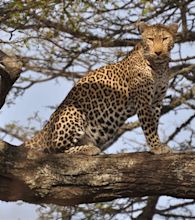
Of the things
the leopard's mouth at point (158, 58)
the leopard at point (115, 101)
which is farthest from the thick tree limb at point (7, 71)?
the leopard's mouth at point (158, 58)

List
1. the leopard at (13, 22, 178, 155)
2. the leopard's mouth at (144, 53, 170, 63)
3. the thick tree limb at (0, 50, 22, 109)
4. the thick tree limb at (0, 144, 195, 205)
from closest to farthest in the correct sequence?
1. the thick tree limb at (0, 50, 22, 109)
2. the thick tree limb at (0, 144, 195, 205)
3. the leopard at (13, 22, 178, 155)
4. the leopard's mouth at (144, 53, 170, 63)

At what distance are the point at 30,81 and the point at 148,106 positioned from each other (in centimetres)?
393

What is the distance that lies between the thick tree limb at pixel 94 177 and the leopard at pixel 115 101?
134cm

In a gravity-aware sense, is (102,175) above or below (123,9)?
below

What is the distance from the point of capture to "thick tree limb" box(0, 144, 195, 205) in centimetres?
595

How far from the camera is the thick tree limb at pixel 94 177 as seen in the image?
595 cm

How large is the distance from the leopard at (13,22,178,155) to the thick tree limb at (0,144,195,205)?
1.34 meters

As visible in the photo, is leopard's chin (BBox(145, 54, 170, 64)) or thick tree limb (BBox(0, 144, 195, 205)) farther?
leopard's chin (BBox(145, 54, 170, 64))

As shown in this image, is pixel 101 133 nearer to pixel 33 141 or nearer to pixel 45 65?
pixel 33 141

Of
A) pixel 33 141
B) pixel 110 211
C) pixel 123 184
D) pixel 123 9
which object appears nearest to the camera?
pixel 123 184

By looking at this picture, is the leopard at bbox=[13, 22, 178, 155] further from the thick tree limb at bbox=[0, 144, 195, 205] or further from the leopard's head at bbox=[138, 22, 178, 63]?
the thick tree limb at bbox=[0, 144, 195, 205]

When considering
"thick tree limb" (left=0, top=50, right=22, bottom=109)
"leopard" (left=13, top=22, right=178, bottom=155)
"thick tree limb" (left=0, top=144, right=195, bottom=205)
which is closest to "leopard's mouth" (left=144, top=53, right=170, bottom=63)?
"leopard" (left=13, top=22, right=178, bottom=155)

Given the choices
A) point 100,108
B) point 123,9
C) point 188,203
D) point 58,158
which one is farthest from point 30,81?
point 58,158

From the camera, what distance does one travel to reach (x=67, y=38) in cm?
1050
